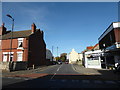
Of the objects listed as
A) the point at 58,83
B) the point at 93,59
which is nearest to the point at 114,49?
the point at 93,59

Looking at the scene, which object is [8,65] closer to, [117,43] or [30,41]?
[30,41]

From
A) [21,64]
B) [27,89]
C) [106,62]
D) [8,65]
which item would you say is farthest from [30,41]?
[27,89]

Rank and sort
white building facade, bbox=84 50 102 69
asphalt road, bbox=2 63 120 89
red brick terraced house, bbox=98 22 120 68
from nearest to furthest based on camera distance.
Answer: asphalt road, bbox=2 63 120 89 < red brick terraced house, bbox=98 22 120 68 < white building facade, bbox=84 50 102 69

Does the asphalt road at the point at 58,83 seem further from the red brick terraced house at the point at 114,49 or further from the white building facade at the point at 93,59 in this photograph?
the white building facade at the point at 93,59

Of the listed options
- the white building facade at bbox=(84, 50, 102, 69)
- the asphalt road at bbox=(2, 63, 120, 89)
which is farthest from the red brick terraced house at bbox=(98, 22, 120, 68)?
the asphalt road at bbox=(2, 63, 120, 89)

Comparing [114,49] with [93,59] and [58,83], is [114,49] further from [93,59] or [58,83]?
[58,83]

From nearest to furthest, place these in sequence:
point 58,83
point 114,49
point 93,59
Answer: point 58,83 < point 114,49 < point 93,59

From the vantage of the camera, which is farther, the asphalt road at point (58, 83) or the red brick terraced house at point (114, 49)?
the red brick terraced house at point (114, 49)

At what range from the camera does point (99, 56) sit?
25.6 meters

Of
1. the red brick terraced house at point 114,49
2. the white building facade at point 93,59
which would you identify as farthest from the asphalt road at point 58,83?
the white building facade at point 93,59

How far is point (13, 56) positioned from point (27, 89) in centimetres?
2202

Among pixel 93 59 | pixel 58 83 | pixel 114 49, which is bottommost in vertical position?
pixel 58 83

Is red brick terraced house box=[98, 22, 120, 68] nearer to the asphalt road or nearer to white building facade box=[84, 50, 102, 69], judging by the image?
white building facade box=[84, 50, 102, 69]

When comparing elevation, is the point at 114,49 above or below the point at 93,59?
above
